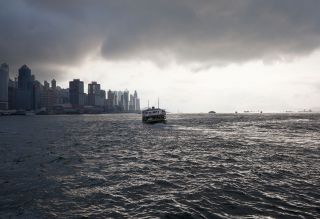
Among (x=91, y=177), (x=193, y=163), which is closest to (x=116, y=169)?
(x=91, y=177)

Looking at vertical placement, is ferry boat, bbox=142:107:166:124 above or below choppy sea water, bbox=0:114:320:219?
above

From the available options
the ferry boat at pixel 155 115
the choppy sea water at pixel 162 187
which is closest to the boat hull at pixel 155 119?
the ferry boat at pixel 155 115

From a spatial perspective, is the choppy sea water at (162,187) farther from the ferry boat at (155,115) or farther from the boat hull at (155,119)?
the boat hull at (155,119)

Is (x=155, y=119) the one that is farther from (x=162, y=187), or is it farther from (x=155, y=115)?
(x=162, y=187)

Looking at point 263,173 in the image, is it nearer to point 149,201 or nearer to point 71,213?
point 149,201

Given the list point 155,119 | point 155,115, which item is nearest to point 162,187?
point 155,115

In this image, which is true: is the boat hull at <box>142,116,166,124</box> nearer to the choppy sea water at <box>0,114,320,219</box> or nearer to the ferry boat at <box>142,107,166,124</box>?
the ferry boat at <box>142,107,166,124</box>

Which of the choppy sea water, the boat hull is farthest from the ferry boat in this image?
the choppy sea water

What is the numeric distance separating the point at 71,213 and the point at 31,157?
24037 millimetres

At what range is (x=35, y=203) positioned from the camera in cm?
1764

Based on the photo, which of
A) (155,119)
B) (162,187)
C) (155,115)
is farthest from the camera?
(155,119)

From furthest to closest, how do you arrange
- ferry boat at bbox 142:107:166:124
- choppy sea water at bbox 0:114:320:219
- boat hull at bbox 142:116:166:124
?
boat hull at bbox 142:116:166:124 → ferry boat at bbox 142:107:166:124 → choppy sea water at bbox 0:114:320:219

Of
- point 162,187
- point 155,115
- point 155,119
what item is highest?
point 155,115

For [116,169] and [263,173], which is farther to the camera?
[116,169]
